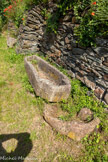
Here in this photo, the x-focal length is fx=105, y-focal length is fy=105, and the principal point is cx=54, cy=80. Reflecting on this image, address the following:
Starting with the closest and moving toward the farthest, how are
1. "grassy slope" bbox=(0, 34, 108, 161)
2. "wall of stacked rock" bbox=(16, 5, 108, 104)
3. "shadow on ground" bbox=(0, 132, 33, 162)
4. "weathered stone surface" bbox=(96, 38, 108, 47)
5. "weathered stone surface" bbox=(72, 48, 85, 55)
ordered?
"shadow on ground" bbox=(0, 132, 33, 162) < "grassy slope" bbox=(0, 34, 108, 161) < "weathered stone surface" bbox=(96, 38, 108, 47) < "wall of stacked rock" bbox=(16, 5, 108, 104) < "weathered stone surface" bbox=(72, 48, 85, 55)

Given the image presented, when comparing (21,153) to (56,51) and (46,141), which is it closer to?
A: (46,141)

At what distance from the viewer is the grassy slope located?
182 centimetres

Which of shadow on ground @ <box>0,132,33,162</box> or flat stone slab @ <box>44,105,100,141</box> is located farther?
flat stone slab @ <box>44,105,100,141</box>

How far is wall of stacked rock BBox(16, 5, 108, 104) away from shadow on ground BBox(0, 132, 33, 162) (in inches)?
70.2

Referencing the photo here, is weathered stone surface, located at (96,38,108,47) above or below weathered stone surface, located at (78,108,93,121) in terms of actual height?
above

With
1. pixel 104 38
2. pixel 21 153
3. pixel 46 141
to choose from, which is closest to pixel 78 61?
pixel 104 38

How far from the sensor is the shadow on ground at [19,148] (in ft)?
5.50

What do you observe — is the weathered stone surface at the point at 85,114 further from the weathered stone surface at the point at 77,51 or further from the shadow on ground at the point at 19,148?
the weathered stone surface at the point at 77,51

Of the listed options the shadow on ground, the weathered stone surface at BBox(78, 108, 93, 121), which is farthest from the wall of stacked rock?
the shadow on ground

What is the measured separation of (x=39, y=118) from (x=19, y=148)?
66cm

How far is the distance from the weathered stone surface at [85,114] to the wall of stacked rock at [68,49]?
0.45 metres

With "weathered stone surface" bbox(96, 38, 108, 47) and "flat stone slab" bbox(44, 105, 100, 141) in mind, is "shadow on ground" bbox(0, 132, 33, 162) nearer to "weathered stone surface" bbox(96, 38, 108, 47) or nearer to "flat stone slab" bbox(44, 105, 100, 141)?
"flat stone slab" bbox(44, 105, 100, 141)

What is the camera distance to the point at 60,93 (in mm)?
2328

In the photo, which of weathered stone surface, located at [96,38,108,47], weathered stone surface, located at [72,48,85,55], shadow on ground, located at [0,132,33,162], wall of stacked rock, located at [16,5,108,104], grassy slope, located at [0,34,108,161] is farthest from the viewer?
weathered stone surface, located at [72,48,85,55]
